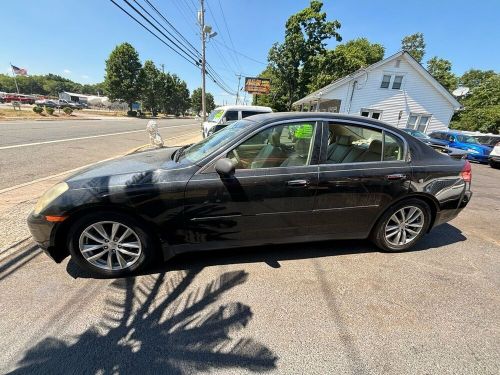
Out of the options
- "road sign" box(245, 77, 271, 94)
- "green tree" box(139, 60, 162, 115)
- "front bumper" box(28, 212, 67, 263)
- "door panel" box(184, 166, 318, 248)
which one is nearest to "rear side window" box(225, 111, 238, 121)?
"door panel" box(184, 166, 318, 248)

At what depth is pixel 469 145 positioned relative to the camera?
14148mm

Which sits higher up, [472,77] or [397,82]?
[472,77]

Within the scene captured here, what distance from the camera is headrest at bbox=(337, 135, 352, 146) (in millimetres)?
3125

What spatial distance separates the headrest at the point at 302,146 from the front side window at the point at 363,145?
0.32 metres

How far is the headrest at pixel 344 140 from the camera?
3125mm

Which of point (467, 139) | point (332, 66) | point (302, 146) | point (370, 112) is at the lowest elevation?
point (467, 139)

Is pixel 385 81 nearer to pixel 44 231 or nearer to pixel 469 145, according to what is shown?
pixel 469 145

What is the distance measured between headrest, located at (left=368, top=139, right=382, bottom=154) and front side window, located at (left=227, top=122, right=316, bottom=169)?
829 mm

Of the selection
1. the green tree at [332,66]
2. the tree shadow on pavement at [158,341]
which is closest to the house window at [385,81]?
the green tree at [332,66]

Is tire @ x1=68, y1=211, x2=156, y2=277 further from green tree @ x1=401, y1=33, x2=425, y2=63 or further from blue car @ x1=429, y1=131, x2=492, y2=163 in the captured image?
green tree @ x1=401, y1=33, x2=425, y2=63

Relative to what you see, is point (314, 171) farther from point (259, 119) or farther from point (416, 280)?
point (416, 280)

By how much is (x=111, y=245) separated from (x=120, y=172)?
722 mm

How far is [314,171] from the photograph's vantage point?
9.07 feet

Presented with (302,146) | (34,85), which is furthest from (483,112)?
(34,85)
